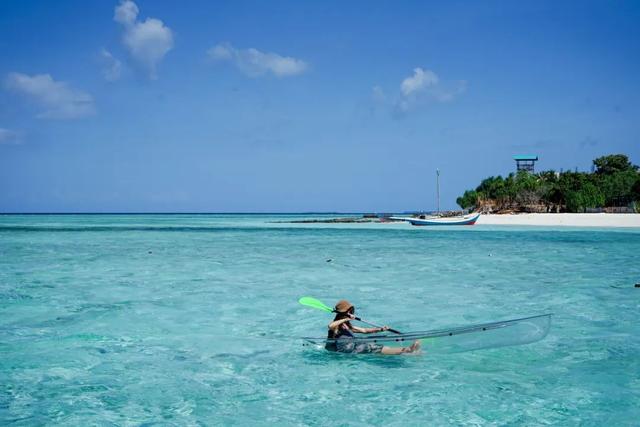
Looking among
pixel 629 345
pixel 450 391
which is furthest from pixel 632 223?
pixel 450 391

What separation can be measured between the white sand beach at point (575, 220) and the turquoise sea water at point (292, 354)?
50.4 metres

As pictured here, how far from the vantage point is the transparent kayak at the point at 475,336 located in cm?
846

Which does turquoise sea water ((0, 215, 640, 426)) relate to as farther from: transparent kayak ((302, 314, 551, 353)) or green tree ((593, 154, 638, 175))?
green tree ((593, 154, 638, 175))

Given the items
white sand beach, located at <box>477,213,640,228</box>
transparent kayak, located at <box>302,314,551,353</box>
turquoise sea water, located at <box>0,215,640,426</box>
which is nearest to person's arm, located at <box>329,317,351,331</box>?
transparent kayak, located at <box>302,314,551,353</box>

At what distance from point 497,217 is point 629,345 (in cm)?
8278

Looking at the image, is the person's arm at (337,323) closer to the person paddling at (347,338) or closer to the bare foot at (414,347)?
the person paddling at (347,338)

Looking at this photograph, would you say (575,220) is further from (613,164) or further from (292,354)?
(292,354)

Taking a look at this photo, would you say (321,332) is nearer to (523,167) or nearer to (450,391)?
(450,391)

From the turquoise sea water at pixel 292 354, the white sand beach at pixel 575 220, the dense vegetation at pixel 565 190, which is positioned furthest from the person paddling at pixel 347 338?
the dense vegetation at pixel 565 190

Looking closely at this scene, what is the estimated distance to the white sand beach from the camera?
6712cm

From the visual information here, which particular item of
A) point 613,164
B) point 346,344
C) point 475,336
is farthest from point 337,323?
point 613,164

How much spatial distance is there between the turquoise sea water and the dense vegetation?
226ft

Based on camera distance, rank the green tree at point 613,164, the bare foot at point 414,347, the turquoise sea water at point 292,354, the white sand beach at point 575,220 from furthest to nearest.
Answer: the green tree at point 613,164 → the white sand beach at point 575,220 → the bare foot at point 414,347 → the turquoise sea water at point 292,354

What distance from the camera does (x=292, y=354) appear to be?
1020 centimetres
